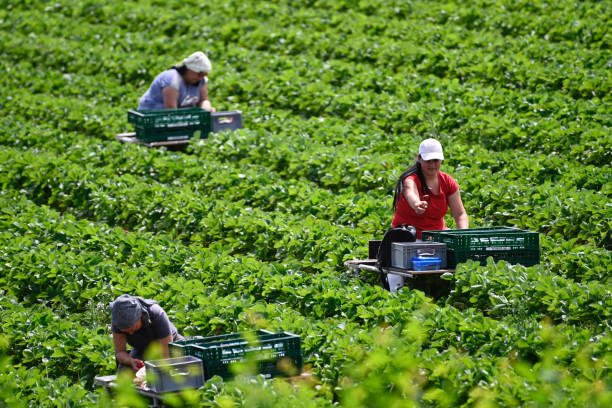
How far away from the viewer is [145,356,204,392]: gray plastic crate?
19.1 ft

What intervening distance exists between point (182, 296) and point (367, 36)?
502 inches

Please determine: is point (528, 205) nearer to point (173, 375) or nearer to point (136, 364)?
point (136, 364)

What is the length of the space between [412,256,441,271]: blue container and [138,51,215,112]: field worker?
6.36 meters

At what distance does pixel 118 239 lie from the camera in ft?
33.6

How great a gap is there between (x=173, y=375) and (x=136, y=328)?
3.37ft

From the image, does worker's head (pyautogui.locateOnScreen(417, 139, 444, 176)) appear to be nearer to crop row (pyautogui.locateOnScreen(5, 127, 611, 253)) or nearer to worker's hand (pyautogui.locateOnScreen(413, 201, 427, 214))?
worker's hand (pyautogui.locateOnScreen(413, 201, 427, 214))

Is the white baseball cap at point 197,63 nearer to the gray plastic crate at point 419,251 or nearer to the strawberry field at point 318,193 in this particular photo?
the strawberry field at point 318,193

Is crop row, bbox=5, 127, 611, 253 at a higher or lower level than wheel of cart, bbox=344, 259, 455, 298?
higher

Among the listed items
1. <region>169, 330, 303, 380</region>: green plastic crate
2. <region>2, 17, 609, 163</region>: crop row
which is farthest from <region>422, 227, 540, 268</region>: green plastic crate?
<region>2, 17, 609, 163</region>: crop row

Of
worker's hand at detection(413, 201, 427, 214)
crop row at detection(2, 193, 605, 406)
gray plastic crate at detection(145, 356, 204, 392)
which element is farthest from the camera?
worker's hand at detection(413, 201, 427, 214)

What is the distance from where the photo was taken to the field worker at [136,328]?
21.6ft

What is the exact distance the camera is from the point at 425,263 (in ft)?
26.1

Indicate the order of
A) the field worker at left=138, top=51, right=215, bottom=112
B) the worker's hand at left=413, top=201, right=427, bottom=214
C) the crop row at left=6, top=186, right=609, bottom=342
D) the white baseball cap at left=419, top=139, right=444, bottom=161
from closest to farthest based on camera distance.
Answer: the crop row at left=6, top=186, right=609, bottom=342
the worker's hand at left=413, top=201, right=427, bottom=214
the white baseball cap at left=419, top=139, right=444, bottom=161
the field worker at left=138, top=51, right=215, bottom=112

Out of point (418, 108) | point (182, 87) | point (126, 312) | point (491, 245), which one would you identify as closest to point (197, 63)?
point (182, 87)
